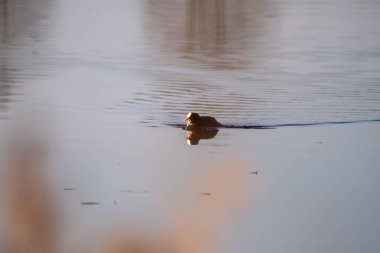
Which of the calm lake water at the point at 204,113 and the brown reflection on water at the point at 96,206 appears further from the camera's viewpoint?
the calm lake water at the point at 204,113

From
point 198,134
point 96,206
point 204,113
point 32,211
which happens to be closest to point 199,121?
point 198,134

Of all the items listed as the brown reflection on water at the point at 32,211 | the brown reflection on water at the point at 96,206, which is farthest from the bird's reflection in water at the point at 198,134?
the brown reflection on water at the point at 32,211

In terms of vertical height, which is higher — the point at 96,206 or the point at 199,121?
the point at 96,206

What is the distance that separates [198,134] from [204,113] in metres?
1.83

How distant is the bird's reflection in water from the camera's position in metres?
12.2

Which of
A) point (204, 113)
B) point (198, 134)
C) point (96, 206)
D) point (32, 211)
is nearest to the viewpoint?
point (32, 211)

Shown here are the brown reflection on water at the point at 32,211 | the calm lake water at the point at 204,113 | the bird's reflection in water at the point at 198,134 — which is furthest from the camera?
the bird's reflection in water at the point at 198,134

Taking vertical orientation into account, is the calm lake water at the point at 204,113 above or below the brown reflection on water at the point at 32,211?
below

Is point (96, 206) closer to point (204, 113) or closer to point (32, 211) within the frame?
point (32, 211)

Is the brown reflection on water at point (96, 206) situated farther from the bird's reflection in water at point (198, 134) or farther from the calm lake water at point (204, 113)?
the bird's reflection in water at point (198, 134)

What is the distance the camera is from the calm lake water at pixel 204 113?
8.42 meters

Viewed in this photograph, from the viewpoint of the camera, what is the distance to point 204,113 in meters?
14.2

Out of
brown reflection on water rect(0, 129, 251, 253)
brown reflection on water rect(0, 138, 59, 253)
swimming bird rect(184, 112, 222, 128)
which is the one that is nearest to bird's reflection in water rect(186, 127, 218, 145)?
swimming bird rect(184, 112, 222, 128)

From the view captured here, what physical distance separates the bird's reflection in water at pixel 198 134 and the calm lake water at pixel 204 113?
0.32 ft
